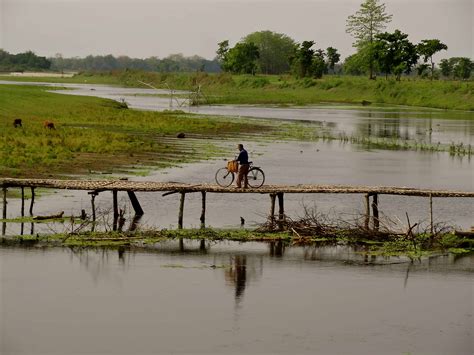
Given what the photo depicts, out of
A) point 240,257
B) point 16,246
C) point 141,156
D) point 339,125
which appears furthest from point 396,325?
point 339,125

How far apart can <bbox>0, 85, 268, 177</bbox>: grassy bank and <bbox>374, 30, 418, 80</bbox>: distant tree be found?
71.8m

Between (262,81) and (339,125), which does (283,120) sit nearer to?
(339,125)

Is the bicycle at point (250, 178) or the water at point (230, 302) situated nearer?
the water at point (230, 302)

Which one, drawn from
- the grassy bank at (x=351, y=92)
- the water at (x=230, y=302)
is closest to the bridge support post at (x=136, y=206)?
the water at (x=230, y=302)

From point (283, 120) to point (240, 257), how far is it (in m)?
79.2

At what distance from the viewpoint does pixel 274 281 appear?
34750 mm

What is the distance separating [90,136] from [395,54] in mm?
114612

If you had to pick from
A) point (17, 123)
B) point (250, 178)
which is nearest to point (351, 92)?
point (17, 123)

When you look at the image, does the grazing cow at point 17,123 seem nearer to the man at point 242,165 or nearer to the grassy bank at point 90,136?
the grassy bank at point 90,136

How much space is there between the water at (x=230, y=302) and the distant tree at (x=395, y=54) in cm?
14001

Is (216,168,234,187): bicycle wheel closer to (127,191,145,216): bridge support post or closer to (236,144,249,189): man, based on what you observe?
(236,144,249,189): man

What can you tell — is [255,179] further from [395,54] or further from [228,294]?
[395,54]

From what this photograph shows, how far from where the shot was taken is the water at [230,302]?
27781 millimetres

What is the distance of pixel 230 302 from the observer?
32031 mm
